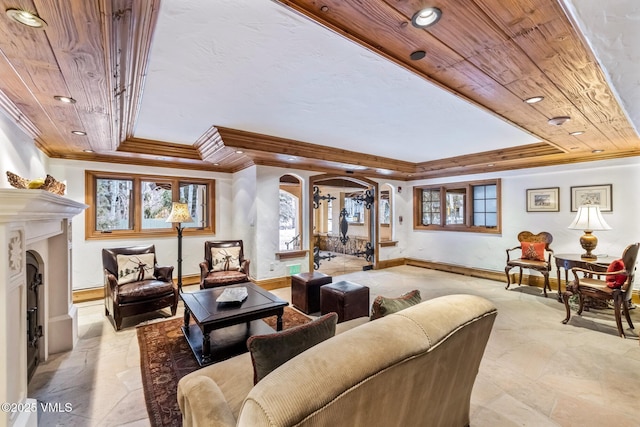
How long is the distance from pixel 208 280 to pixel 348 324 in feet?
8.21

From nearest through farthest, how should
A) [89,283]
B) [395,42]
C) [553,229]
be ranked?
[395,42] < [89,283] < [553,229]

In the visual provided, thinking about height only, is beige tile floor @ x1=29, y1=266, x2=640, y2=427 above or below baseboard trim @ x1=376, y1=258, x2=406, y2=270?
below

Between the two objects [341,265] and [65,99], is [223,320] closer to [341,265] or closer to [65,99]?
[65,99]

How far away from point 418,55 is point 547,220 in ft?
16.5

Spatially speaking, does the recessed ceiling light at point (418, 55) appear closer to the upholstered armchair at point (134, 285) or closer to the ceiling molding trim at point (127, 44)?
the ceiling molding trim at point (127, 44)

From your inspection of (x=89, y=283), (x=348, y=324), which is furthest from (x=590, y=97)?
(x=89, y=283)

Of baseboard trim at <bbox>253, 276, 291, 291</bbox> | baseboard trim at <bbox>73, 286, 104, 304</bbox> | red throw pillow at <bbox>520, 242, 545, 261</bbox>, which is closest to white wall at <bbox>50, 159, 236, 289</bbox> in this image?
baseboard trim at <bbox>73, 286, 104, 304</bbox>

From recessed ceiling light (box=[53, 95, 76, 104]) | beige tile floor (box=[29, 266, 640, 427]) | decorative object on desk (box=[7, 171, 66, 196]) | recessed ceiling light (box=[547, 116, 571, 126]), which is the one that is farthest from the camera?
recessed ceiling light (box=[547, 116, 571, 126])

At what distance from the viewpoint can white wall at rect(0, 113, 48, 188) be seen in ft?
8.31

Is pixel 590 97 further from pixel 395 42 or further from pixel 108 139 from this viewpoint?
pixel 108 139

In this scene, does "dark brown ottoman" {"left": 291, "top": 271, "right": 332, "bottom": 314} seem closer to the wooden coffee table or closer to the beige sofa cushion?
the wooden coffee table

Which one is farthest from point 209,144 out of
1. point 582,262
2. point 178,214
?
point 582,262

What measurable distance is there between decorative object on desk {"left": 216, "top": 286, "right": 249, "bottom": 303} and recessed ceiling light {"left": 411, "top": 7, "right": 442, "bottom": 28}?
8.74ft

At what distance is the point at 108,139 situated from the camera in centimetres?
Answer: 359
